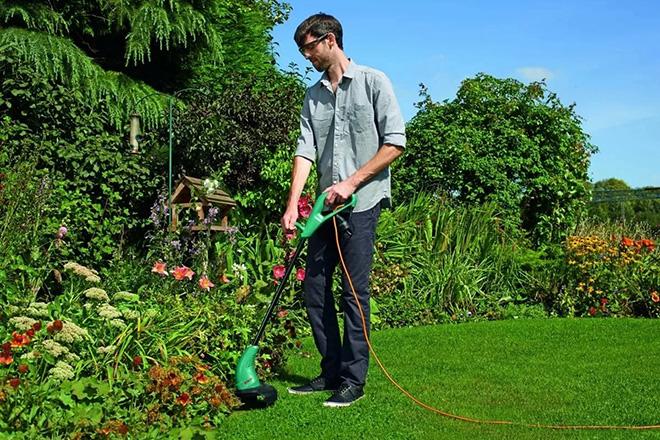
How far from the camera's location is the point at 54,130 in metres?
7.21

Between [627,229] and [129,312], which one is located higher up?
[627,229]

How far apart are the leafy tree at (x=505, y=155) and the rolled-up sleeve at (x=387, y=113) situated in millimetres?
5132

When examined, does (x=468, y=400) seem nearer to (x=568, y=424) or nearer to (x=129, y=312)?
(x=568, y=424)

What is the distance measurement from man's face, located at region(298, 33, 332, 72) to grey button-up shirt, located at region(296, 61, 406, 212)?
0.11 metres

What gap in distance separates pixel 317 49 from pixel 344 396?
156 centimetres

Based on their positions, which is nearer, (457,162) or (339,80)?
(339,80)

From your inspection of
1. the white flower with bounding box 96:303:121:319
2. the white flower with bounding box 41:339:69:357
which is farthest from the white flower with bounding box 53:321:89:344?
the white flower with bounding box 96:303:121:319

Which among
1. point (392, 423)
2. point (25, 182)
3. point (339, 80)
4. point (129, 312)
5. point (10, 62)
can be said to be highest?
point (10, 62)

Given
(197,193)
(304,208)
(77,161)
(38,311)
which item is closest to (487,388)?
(38,311)

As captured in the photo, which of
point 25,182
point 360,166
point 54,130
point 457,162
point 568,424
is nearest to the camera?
point 568,424

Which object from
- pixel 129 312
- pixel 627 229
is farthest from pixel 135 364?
pixel 627 229

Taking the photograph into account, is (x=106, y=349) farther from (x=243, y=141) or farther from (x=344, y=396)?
(x=243, y=141)

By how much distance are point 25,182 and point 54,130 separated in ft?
4.90

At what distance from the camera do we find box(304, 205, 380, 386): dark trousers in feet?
12.6
